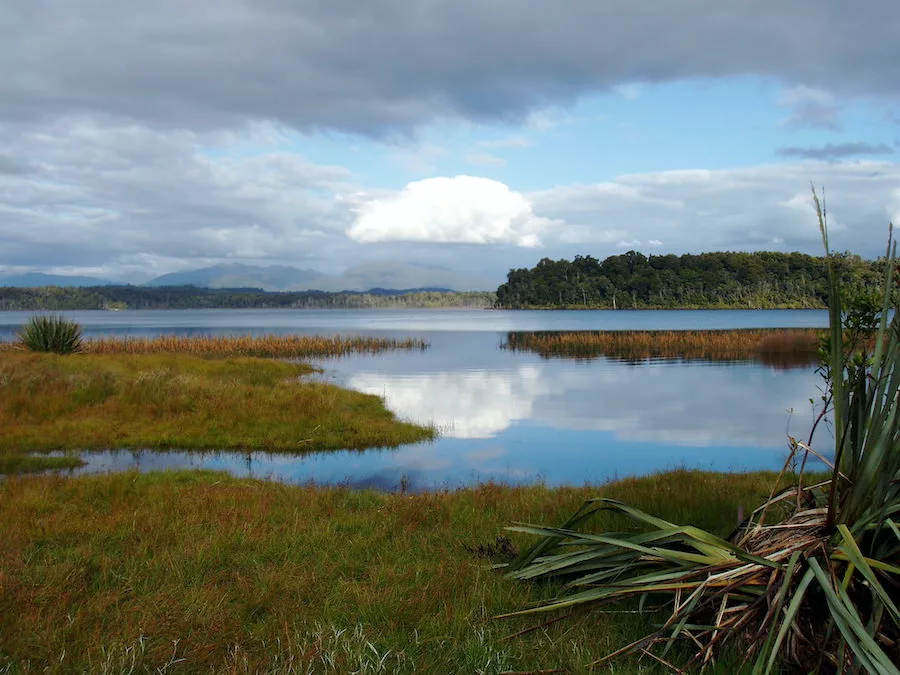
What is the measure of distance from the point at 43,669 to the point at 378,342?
58.3 metres

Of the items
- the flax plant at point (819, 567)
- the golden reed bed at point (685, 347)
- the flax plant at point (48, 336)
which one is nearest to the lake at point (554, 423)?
the golden reed bed at point (685, 347)

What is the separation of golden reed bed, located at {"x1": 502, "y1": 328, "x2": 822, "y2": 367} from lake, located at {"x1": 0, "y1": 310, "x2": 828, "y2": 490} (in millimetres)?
5259

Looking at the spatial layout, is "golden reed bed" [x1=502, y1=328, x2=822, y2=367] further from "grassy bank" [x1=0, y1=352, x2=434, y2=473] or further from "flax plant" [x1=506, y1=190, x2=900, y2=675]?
"flax plant" [x1=506, y1=190, x2=900, y2=675]

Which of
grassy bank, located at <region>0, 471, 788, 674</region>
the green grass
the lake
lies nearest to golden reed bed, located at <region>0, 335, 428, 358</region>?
the lake

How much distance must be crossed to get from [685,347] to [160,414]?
159 feet

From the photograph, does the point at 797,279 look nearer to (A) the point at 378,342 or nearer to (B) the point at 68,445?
(A) the point at 378,342

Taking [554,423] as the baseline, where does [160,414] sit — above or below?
above

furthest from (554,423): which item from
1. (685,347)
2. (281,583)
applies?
(685,347)

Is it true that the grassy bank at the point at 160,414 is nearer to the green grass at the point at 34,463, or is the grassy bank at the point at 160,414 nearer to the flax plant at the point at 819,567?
the green grass at the point at 34,463

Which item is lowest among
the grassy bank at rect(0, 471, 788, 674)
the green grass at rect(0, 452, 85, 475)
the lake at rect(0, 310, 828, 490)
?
the lake at rect(0, 310, 828, 490)

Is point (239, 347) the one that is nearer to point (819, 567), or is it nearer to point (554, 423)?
point (554, 423)

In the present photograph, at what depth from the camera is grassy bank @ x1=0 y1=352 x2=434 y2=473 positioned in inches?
749

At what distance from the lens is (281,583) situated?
657 centimetres

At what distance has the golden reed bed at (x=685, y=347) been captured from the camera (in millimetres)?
51844
